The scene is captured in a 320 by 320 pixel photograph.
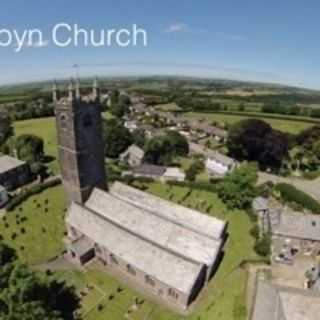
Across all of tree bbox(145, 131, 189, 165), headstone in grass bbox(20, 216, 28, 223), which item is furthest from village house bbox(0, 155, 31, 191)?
tree bbox(145, 131, 189, 165)

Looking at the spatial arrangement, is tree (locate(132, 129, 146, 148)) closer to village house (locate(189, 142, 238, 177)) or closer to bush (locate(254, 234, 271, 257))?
village house (locate(189, 142, 238, 177))

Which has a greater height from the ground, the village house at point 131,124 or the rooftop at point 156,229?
the rooftop at point 156,229

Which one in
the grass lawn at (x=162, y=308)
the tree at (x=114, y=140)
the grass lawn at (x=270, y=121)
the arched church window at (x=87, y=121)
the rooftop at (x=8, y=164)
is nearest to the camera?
the grass lawn at (x=162, y=308)

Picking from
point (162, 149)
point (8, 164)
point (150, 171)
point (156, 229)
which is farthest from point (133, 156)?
point (156, 229)

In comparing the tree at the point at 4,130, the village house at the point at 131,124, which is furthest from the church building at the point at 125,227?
the village house at the point at 131,124

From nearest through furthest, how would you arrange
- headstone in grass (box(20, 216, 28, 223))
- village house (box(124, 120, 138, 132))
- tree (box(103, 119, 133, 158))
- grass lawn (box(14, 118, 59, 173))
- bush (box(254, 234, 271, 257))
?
bush (box(254, 234, 271, 257)), headstone in grass (box(20, 216, 28, 223)), tree (box(103, 119, 133, 158)), grass lawn (box(14, 118, 59, 173)), village house (box(124, 120, 138, 132))

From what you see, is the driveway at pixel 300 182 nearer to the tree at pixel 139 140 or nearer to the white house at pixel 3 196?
the tree at pixel 139 140

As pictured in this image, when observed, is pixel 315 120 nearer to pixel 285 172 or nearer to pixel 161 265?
pixel 285 172
